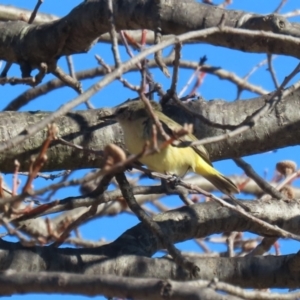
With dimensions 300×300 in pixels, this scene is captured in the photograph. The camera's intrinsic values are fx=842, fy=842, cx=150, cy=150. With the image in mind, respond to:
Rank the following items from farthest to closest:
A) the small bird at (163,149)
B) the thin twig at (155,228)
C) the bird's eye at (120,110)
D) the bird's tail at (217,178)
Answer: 1. the bird's tail at (217,178)
2. the small bird at (163,149)
3. the bird's eye at (120,110)
4. the thin twig at (155,228)

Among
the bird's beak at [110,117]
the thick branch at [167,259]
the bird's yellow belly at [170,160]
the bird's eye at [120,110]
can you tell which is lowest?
the thick branch at [167,259]

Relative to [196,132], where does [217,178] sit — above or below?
above

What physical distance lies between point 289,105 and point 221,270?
0.93 meters

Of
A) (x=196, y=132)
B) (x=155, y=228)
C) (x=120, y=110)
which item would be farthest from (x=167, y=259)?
(x=120, y=110)

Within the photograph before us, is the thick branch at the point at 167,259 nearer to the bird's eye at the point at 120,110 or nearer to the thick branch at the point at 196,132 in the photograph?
the thick branch at the point at 196,132

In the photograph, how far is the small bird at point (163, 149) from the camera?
4395 millimetres

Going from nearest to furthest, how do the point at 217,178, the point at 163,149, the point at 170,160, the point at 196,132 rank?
1. the point at 196,132
2. the point at 163,149
3. the point at 170,160
4. the point at 217,178

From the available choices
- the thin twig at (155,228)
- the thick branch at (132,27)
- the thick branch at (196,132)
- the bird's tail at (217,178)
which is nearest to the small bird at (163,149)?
the bird's tail at (217,178)

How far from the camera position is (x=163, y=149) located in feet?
14.7

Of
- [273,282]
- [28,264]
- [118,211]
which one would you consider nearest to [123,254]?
[28,264]

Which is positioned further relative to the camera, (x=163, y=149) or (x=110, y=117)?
(x=163, y=149)

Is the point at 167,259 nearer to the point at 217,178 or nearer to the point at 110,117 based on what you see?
the point at 110,117

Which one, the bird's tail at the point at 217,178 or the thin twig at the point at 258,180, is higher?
the bird's tail at the point at 217,178

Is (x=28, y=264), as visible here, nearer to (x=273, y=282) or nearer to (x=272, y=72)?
(x=273, y=282)
